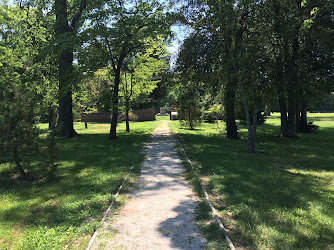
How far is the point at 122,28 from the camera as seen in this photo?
1345 centimetres

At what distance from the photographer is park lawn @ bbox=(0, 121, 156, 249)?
12.6ft

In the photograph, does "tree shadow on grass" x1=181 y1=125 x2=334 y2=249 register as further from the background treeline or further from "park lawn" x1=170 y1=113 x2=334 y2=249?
the background treeline

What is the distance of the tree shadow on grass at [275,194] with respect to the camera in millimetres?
3808

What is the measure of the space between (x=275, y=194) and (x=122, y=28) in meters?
11.0

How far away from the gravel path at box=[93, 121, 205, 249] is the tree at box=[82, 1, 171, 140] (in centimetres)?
850

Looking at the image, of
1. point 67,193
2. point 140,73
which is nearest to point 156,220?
point 67,193

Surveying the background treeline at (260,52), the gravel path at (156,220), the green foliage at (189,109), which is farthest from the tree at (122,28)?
the gravel path at (156,220)

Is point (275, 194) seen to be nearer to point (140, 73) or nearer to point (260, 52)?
point (260, 52)

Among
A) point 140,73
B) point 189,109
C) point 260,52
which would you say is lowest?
point 189,109

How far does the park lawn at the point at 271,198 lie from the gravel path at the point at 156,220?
31 cm

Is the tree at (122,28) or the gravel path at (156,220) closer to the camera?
the gravel path at (156,220)

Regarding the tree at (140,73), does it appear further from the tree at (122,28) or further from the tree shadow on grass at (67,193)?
the tree shadow on grass at (67,193)

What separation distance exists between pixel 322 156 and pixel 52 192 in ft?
31.2

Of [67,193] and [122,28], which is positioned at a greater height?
[122,28]
